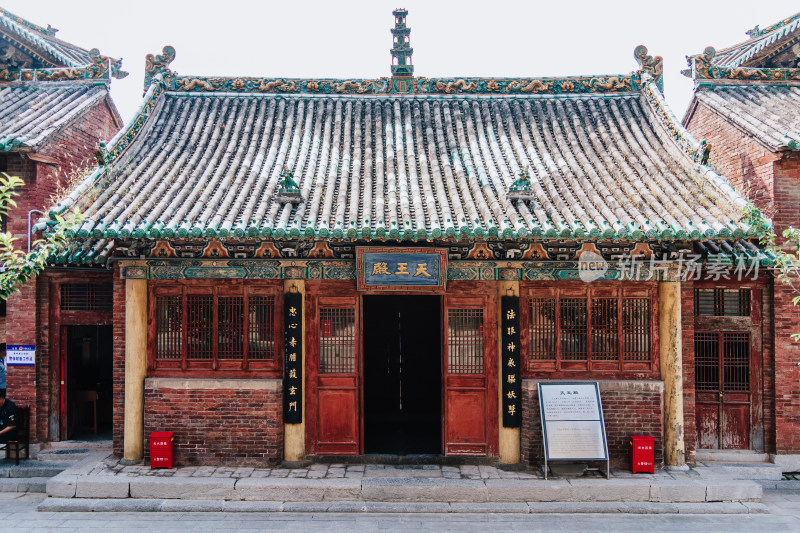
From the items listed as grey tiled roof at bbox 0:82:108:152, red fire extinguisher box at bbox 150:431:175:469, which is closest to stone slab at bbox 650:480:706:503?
red fire extinguisher box at bbox 150:431:175:469

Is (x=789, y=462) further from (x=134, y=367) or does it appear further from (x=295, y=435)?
(x=134, y=367)

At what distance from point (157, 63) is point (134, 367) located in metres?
6.71

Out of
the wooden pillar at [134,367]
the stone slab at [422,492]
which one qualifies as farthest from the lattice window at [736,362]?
the wooden pillar at [134,367]

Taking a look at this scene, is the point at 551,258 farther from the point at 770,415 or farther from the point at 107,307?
the point at 107,307

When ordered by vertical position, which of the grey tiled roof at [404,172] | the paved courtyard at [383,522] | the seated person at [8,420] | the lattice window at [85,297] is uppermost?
the grey tiled roof at [404,172]

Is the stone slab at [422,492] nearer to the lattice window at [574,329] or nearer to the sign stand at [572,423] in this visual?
the sign stand at [572,423]

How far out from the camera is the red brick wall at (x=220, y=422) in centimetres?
859

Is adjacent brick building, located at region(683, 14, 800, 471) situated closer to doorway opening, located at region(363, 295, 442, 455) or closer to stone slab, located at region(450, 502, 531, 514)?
stone slab, located at region(450, 502, 531, 514)

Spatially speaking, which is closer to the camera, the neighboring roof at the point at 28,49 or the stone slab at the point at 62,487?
the stone slab at the point at 62,487

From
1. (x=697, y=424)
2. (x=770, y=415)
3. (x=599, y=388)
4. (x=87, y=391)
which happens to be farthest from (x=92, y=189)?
(x=770, y=415)

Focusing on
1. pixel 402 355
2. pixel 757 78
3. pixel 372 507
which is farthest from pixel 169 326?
pixel 757 78

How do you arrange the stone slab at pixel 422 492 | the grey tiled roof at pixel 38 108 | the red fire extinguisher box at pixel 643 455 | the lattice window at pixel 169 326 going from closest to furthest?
the stone slab at pixel 422 492 → the red fire extinguisher box at pixel 643 455 → the lattice window at pixel 169 326 → the grey tiled roof at pixel 38 108

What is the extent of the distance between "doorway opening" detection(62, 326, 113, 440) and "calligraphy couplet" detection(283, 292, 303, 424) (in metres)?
4.67

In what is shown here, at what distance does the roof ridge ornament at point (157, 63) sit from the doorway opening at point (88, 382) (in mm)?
5538
